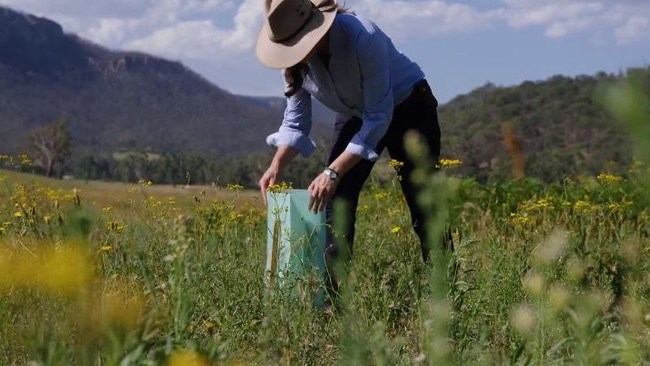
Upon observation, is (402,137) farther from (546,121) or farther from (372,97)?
(546,121)

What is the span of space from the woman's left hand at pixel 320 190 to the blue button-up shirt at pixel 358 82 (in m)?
0.18

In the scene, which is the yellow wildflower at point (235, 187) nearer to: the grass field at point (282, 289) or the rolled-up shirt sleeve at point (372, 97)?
the grass field at point (282, 289)

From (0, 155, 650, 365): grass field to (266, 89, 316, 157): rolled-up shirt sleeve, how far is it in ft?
1.28

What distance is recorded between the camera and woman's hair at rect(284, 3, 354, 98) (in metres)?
3.80

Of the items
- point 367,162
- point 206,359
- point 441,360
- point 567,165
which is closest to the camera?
point 441,360

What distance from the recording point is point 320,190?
3543 mm

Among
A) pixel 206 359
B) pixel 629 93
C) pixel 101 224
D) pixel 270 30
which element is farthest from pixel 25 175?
pixel 629 93

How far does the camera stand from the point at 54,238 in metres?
3.32

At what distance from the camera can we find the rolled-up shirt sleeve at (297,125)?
403 centimetres

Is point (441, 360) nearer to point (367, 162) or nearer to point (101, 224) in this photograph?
point (367, 162)

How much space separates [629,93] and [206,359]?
1135mm

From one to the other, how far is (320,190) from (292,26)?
68 centimetres

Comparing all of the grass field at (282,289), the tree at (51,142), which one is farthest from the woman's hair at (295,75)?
the tree at (51,142)

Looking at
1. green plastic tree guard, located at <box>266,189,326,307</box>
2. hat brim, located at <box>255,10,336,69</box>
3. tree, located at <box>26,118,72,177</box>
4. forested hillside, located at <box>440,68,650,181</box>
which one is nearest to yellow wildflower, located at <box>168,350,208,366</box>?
green plastic tree guard, located at <box>266,189,326,307</box>
